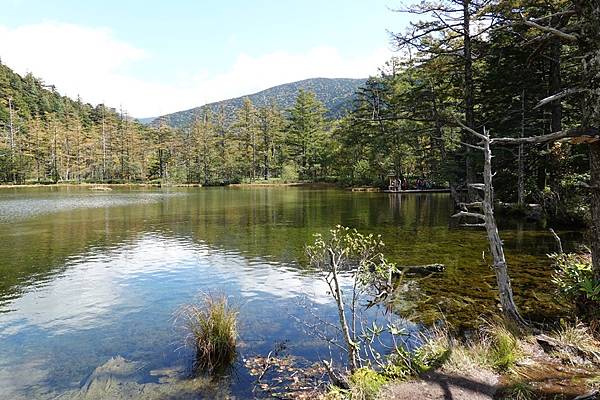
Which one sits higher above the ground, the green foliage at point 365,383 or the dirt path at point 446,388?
the green foliage at point 365,383

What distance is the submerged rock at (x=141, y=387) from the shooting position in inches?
222

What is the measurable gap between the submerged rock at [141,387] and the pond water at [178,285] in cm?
18

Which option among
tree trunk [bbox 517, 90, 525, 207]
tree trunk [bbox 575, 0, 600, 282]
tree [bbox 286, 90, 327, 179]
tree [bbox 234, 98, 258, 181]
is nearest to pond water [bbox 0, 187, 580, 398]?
tree trunk [bbox 517, 90, 525, 207]

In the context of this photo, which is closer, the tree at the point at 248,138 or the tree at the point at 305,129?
the tree at the point at 305,129

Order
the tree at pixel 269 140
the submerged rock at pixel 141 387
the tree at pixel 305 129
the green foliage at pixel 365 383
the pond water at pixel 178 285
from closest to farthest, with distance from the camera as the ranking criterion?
the green foliage at pixel 365 383, the submerged rock at pixel 141 387, the pond water at pixel 178 285, the tree at pixel 305 129, the tree at pixel 269 140

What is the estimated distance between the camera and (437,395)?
458 centimetres

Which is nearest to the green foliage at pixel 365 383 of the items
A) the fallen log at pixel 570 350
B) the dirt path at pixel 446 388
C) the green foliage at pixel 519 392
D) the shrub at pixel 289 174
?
the dirt path at pixel 446 388

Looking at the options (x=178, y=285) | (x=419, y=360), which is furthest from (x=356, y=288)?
(x=419, y=360)

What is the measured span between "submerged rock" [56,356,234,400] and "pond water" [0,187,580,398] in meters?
0.18

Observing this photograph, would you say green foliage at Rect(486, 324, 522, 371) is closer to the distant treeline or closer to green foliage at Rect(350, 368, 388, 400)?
green foliage at Rect(350, 368, 388, 400)

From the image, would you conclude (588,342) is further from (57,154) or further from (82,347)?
(57,154)

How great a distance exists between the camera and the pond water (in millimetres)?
7086

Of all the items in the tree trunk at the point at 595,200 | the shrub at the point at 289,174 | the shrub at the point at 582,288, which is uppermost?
the shrub at the point at 289,174

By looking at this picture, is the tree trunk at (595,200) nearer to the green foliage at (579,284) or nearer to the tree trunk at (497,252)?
the green foliage at (579,284)
